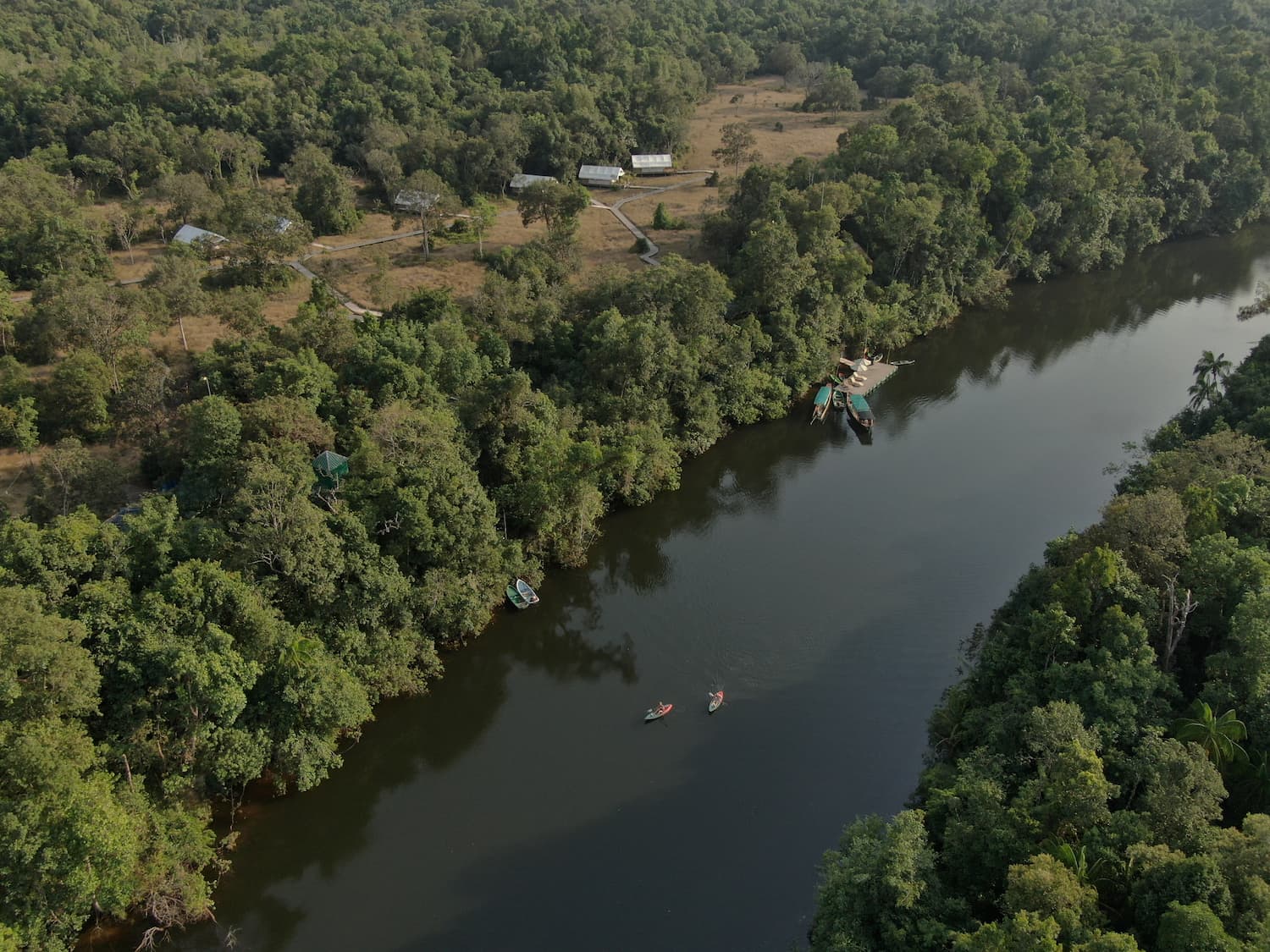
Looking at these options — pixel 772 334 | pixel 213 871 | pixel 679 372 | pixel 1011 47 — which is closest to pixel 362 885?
pixel 213 871

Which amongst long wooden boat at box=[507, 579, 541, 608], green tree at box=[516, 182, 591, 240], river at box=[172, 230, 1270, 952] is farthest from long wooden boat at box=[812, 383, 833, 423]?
long wooden boat at box=[507, 579, 541, 608]

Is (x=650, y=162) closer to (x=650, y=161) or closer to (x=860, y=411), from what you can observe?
(x=650, y=161)

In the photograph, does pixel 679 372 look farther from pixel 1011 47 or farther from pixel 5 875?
pixel 1011 47

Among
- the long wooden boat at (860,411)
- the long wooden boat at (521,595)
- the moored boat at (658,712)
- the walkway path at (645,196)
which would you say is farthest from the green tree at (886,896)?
the walkway path at (645,196)

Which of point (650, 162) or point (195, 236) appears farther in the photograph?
point (650, 162)

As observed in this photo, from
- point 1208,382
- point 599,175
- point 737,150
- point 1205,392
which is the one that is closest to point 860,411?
point 1205,392

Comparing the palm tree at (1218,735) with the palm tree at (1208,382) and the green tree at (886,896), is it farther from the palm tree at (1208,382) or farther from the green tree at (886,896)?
the palm tree at (1208,382)

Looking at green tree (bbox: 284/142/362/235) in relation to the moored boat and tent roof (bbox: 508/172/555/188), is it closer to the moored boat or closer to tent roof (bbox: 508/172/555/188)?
tent roof (bbox: 508/172/555/188)
